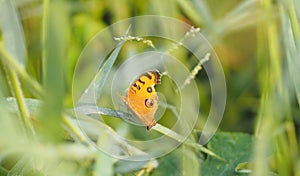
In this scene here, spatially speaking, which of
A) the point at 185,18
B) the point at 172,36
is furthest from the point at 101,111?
the point at 185,18

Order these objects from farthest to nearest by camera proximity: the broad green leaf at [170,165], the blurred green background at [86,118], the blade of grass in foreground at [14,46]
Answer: the broad green leaf at [170,165] < the blade of grass in foreground at [14,46] < the blurred green background at [86,118]

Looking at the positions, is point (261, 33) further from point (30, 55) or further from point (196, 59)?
point (30, 55)

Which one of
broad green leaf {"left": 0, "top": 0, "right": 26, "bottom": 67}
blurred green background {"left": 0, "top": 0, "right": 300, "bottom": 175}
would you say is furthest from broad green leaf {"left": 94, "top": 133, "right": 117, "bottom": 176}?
broad green leaf {"left": 0, "top": 0, "right": 26, "bottom": 67}

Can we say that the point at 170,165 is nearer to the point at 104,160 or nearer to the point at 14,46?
the point at 104,160

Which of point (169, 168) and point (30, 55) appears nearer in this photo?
point (169, 168)

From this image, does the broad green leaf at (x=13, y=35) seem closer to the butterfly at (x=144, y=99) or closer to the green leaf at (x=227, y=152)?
the butterfly at (x=144, y=99)

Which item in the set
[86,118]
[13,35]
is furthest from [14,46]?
Answer: [86,118]

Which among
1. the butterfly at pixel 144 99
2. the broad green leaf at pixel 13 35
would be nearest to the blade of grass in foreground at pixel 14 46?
the broad green leaf at pixel 13 35
